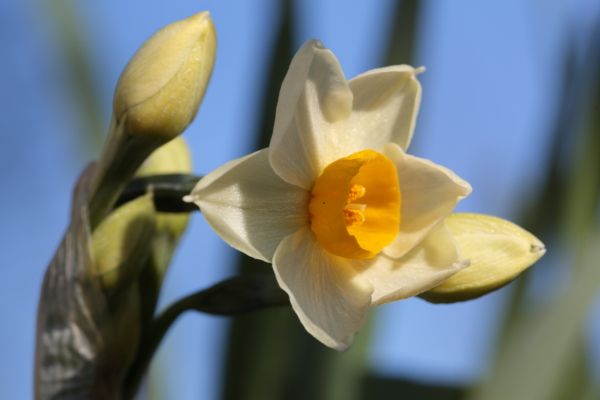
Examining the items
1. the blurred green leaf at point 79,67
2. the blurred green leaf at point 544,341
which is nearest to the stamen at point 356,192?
the blurred green leaf at point 544,341

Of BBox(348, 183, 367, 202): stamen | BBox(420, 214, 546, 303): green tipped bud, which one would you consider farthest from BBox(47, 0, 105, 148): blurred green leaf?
BBox(420, 214, 546, 303): green tipped bud

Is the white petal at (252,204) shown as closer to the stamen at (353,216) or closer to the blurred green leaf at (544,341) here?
the stamen at (353,216)

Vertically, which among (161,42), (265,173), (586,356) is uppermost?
(161,42)

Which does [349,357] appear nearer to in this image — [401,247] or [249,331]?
[249,331]

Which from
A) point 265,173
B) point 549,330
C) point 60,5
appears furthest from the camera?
point 60,5

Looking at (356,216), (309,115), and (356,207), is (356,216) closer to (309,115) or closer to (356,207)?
(356,207)

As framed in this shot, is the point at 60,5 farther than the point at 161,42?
Yes

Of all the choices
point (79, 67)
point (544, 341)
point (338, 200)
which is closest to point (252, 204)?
point (338, 200)

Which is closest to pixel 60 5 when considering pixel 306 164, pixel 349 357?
pixel 349 357
